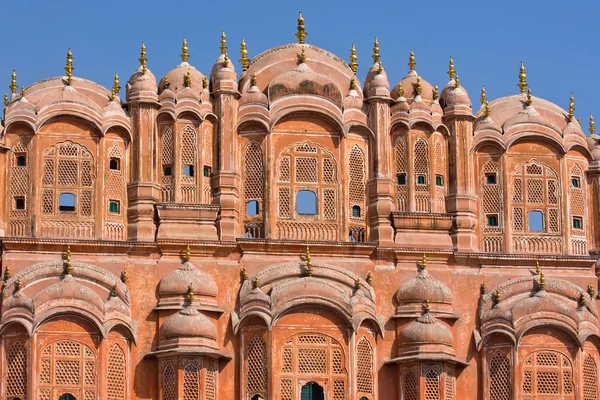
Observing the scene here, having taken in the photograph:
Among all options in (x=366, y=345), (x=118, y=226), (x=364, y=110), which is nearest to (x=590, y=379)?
(x=366, y=345)

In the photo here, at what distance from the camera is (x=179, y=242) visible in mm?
36469

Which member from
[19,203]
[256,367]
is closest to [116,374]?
[256,367]

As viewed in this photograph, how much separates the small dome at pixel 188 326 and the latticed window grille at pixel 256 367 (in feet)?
2.43

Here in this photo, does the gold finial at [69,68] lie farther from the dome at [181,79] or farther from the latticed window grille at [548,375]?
the latticed window grille at [548,375]

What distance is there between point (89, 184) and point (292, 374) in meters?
5.24

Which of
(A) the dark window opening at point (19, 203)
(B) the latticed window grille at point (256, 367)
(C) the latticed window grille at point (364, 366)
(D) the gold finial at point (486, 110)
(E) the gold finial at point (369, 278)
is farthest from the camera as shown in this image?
(D) the gold finial at point (486, 110)

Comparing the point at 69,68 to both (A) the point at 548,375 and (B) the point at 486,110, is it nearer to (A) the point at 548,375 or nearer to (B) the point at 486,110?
(B) the point at 486,110

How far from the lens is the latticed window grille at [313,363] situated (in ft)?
117

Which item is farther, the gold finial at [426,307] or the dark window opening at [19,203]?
the dark window opening at [19,203]

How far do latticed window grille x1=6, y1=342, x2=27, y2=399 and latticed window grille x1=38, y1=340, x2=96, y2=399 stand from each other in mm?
285

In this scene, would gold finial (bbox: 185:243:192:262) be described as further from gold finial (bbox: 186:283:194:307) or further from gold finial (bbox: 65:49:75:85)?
gold finial (bbox: 65:49:75:85)

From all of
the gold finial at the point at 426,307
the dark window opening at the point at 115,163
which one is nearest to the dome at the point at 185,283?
the dark window opening at the point at 115,163

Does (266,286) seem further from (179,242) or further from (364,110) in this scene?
(364,110)

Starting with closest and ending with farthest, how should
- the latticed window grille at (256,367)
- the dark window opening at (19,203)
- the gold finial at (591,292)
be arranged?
the latticed window grille at (256,367) < the dark window opening at (19,203) < the gold finial at (591,292)
